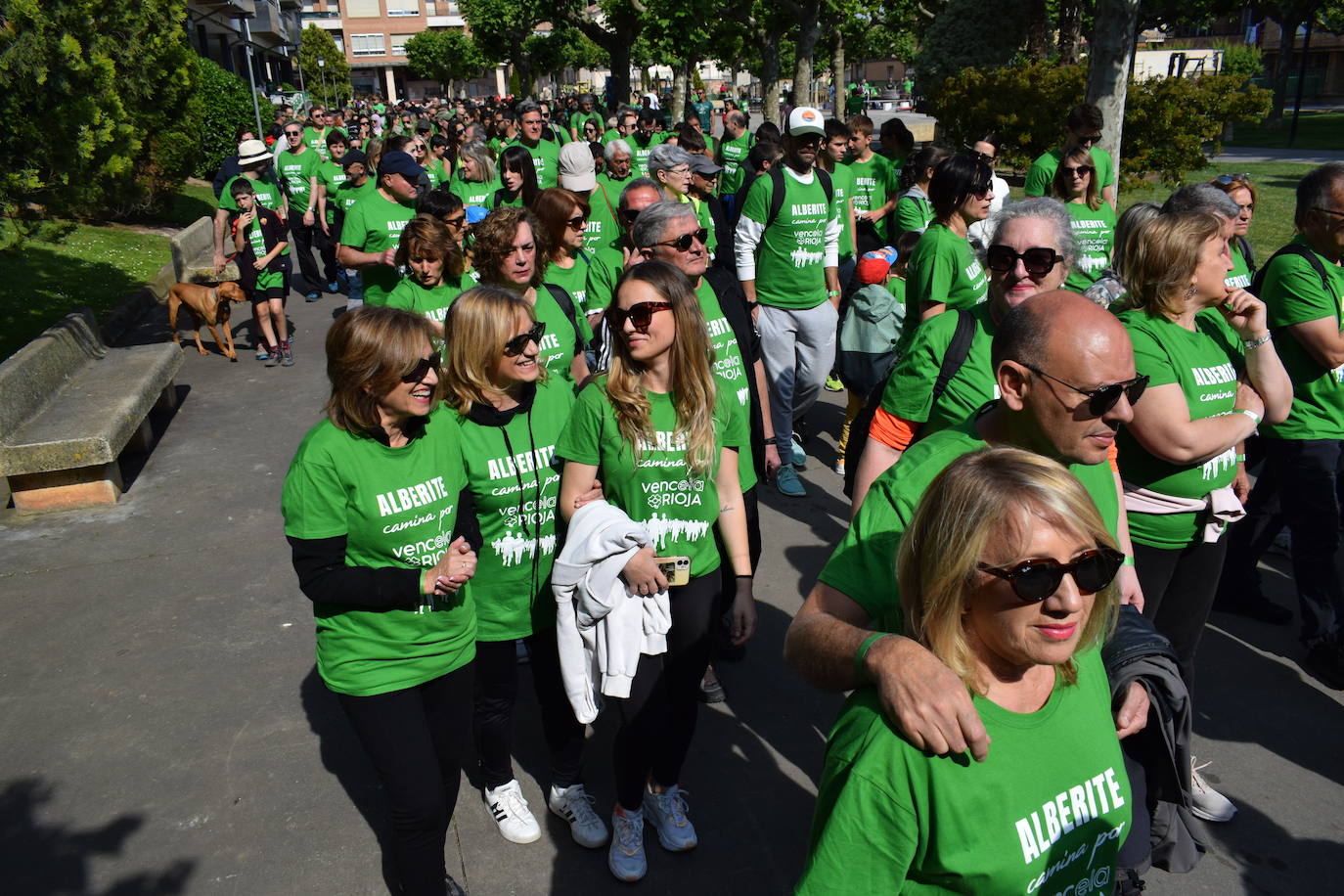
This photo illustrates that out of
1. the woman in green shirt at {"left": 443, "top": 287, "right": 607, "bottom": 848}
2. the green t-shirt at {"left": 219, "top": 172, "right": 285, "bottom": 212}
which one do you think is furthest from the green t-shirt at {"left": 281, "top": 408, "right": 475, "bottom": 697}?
the green t-shirt at {"left": 219, "top": 172, "right": 285, "bottom": 212}

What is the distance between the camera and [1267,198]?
19297mm

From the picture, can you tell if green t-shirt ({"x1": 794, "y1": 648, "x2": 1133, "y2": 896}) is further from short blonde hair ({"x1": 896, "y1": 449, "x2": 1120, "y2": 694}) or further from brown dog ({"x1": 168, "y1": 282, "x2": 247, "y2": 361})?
brown dog ({"x1": 168, "y1": 282, "x2": 247, "y2": 361})

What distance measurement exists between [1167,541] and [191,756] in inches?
153

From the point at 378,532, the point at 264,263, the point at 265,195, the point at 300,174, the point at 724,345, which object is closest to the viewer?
the point at 378,532

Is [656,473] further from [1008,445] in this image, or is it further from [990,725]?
[990,725]

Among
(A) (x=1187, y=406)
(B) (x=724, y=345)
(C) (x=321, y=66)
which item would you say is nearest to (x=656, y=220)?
(B) (x=724, y=345)

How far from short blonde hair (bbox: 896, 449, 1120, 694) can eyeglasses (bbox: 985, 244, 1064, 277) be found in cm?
154

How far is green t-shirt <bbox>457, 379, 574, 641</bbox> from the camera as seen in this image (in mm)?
3289

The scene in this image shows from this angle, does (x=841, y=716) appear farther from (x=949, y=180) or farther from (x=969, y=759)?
(x=949, y=180)

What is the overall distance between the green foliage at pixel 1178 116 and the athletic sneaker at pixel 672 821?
49.0 ft

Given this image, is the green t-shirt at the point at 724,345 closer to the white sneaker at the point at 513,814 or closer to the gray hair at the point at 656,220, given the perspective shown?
the gray hair at the point at 656,220

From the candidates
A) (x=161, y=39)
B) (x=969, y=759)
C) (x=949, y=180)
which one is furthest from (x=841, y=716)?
(x=161, y=39)

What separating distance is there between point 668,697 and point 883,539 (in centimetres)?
153

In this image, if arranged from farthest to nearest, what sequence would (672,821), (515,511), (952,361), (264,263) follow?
(264,263) → (672,821) → (515,511) → (952,361)
